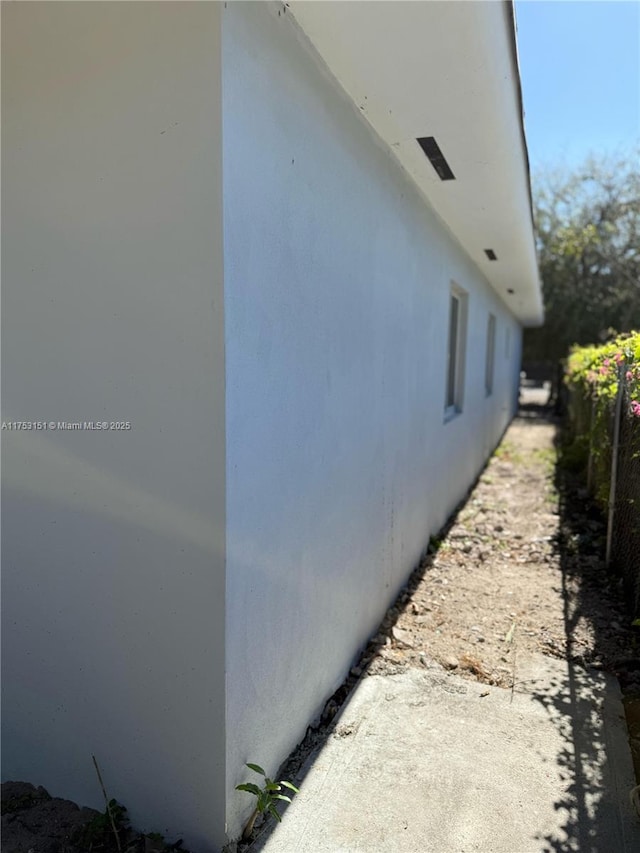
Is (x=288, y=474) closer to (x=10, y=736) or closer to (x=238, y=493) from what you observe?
(x=238, y=493)

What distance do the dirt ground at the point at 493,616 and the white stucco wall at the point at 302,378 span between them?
0.81 ft

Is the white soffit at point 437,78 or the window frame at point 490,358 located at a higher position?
the white soffit at point 437,78

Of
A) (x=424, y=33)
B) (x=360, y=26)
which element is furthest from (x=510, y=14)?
(x=360, y=26)

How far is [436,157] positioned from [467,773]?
3.28 metres

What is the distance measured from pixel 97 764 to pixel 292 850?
2.55 feet

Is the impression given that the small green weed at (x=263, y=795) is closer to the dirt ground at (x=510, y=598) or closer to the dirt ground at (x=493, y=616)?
the dirt ground at (x=493, y=616)

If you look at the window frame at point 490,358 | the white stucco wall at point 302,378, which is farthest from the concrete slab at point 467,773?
the window frame at point 490,358

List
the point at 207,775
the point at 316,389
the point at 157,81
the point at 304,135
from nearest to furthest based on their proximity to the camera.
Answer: the point at 157,81
the point at 207,775
the point at 304,135
the point at 316,389

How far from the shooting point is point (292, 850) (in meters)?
2.02

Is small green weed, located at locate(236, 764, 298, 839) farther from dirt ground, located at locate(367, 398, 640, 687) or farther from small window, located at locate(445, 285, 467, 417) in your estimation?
small window, located at locate(445, 285, 467, 417)

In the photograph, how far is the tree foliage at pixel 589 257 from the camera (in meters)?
17.0

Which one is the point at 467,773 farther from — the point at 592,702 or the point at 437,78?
the point at 437,78

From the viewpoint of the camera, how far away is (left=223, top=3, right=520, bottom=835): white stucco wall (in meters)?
1.92

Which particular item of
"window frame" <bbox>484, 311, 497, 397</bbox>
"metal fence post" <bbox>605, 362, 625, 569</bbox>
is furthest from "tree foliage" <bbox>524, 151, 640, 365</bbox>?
"metal fence post" <bbox>605, 362, 625, 569</bbox>
